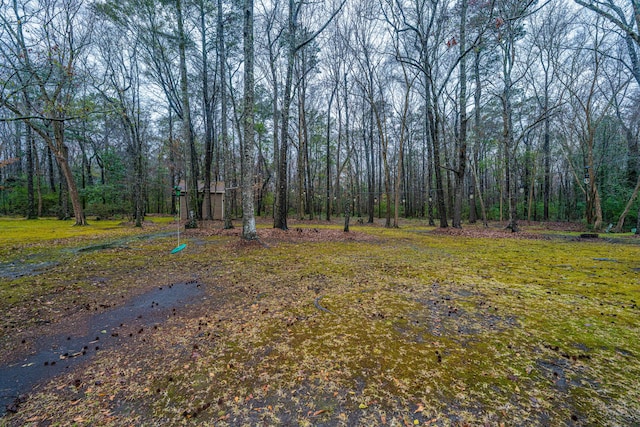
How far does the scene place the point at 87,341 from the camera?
2.63 meters

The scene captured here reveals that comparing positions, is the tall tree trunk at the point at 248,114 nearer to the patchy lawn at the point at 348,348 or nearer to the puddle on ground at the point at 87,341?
the patchy lawn at the point at 348,348

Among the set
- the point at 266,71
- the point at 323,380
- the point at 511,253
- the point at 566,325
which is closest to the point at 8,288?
the point at 323,380

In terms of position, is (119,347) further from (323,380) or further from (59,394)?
(323,380)

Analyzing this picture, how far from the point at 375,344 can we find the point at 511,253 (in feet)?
22.2

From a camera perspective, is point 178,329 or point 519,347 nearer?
point 519,347

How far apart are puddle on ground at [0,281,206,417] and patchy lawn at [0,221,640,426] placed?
4.3 inches

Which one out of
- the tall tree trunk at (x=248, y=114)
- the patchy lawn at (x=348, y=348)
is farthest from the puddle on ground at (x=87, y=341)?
the tall tree trunk at (x=248, y=114)

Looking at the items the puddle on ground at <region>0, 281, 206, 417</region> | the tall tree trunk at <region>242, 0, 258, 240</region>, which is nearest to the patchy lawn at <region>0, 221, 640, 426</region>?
the puddle on ground at <region>0, 281, 206, 417</region>

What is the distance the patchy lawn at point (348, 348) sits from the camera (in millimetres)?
1668

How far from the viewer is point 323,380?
1.95 metres

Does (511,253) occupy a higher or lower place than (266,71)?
lower

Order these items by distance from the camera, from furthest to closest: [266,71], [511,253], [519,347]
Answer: [266,71] < [511,253] < [519,347]

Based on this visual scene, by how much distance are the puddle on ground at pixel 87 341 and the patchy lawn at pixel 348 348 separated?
110 mm

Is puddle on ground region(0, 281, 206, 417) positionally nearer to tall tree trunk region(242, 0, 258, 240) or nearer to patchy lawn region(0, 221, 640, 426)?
patchy lawn region(0, 221, 640, 426)
